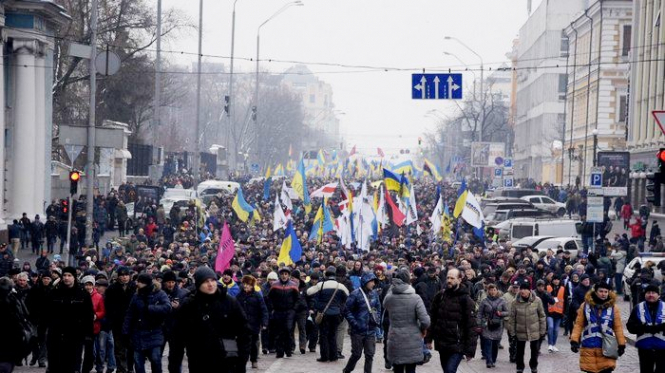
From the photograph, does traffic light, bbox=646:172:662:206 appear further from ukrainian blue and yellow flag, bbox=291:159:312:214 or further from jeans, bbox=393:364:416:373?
ukrainian blue and yellow flag, bbox=291:159:312:214

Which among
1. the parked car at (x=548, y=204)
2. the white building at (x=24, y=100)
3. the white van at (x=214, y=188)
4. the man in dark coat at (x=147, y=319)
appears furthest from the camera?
the parked car at (x=548, y=204)

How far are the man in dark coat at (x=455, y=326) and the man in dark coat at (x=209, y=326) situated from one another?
3.29 metres

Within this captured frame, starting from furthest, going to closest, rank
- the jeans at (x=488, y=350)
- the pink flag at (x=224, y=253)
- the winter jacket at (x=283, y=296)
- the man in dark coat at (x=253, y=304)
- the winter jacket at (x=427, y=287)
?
the pink flag at (x=224, y=253)
the winter jacket at (x=427, y=287)
the winter jacket at (x=283, y=296)
the jeans at (x=488, y=350)
the man in dark coat at (x=253, y=304)

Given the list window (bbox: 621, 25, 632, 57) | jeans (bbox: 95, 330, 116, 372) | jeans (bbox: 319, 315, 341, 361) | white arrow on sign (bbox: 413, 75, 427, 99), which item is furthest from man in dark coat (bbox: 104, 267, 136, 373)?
window (bbox: 621, 25, 632, 57)

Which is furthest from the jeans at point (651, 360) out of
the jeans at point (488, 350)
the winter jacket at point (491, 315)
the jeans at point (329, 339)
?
the jeans at point (329, 339)

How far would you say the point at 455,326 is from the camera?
13.0 meters

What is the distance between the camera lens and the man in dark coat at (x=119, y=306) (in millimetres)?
15906

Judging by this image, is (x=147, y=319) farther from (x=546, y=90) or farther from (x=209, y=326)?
(x=546, y=90)

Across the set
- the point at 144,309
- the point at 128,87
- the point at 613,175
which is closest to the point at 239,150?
the point at 128,87

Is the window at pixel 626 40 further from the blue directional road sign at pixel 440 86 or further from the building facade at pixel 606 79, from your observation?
the blue directional road sign at pixel 440 86

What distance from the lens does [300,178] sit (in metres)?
44.2

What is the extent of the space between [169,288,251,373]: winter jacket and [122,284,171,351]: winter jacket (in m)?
4.00

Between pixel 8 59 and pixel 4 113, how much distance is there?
161 cm

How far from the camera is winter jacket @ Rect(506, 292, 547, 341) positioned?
17.5 m
